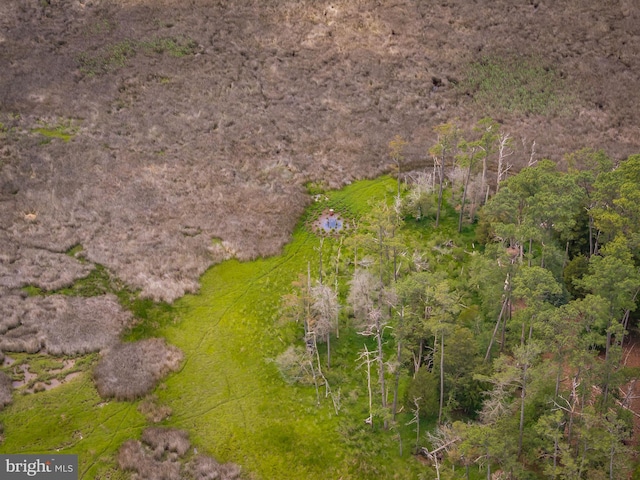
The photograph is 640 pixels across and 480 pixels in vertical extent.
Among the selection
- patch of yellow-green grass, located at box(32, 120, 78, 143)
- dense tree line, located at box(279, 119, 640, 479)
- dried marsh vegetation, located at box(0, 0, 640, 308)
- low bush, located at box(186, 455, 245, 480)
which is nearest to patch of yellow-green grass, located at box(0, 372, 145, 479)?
low bush, located at box(186, 455, 245, 480)

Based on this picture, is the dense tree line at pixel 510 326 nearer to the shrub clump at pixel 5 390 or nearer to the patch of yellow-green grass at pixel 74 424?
the patch of yellow-green grass at pixel 74 424

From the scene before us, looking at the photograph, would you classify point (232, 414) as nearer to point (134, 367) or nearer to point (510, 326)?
point (134, 367)

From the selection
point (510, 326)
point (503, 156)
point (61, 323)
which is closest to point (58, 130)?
point (61, 323)

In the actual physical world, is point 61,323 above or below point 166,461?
above

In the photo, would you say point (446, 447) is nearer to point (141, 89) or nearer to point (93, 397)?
point (93, 397)

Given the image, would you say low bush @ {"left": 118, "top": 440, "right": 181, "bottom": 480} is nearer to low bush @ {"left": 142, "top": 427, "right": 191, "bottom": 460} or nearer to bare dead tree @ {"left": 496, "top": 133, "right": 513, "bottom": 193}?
low bush @ {"left": 142, "top": 427, "right": 191, "bottom": 460}
